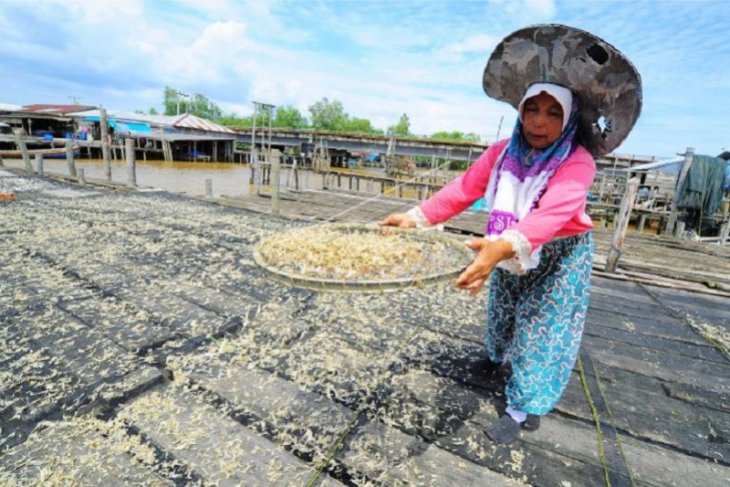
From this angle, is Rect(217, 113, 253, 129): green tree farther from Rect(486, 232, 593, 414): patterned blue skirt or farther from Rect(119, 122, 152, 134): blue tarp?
Rect(486, 232, 593, 414): patterned blue skirt

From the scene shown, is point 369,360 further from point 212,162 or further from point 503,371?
point 212,162

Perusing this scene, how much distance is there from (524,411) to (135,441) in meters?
2.06

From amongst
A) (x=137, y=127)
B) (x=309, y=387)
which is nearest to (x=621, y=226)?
(x=309, y=387)

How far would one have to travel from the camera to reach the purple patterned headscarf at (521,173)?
70.8 inches

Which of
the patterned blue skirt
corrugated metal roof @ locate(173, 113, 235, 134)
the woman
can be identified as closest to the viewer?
the woman

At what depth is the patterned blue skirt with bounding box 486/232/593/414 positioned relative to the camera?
1922 millimetres

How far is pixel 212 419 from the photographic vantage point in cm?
209

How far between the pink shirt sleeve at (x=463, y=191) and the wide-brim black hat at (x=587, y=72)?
41 cm

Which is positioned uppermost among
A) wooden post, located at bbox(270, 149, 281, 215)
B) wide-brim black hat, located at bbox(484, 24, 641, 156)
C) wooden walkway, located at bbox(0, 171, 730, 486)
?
wide-brim black hat, located at bbox(484, 24, 641, 156)

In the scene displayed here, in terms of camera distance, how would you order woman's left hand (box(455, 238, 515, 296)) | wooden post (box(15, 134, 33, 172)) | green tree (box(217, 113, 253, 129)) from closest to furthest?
woman's left hand (box(455, 238, 515, 296)), wooden post (box(15, 134, 33, 172)), green tree (box(217, 113, 253, 129))

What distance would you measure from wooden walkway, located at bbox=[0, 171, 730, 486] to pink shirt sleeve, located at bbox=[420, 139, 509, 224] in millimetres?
1158

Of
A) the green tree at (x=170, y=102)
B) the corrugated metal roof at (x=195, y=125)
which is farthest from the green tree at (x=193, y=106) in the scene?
the corrugated metal roof at (x=195, y=125)

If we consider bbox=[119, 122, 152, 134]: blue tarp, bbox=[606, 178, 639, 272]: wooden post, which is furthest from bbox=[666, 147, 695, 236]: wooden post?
bbox=[119, 122, 152, 134]: blue tarp

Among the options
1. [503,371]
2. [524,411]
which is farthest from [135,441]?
[503,371]
